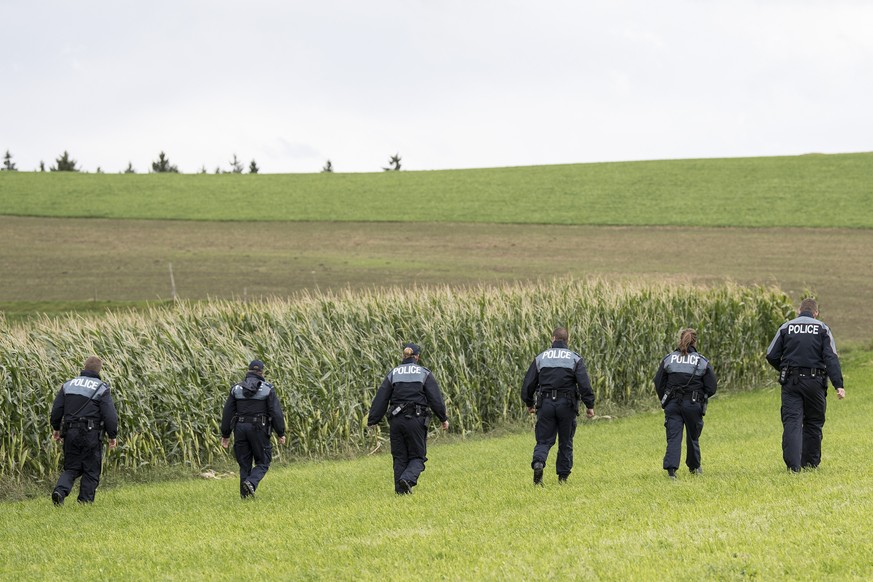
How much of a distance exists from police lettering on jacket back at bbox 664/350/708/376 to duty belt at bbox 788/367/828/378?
3.65 ft

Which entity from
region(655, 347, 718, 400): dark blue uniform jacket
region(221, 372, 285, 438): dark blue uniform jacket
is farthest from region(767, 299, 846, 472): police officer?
region(221, 372, 285, 438): dark blue uniform jacket

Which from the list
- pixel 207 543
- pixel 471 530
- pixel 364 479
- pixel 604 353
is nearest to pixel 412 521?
pixel 471 530

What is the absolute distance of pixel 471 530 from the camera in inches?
453

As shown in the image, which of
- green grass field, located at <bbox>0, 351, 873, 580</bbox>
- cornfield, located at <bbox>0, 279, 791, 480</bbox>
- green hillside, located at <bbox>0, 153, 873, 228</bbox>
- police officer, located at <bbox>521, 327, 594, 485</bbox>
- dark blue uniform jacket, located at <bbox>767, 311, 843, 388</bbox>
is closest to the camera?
green grass field, located at <bbox>0, 351, 873, 580</bbox>

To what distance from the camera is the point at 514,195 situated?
244ft

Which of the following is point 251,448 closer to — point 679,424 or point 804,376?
point 679,424

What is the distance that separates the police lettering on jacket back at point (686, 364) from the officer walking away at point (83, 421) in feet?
25.3

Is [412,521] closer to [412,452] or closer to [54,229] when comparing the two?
[412,452]

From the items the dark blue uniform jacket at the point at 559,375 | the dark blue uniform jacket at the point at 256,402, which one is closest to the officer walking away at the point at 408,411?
the dark blue uniform jacket at the point at 559,375

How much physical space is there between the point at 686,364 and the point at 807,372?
1527 mm

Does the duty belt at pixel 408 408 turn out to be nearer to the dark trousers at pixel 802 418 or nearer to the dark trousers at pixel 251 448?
the dark trousers at pixel 251 448

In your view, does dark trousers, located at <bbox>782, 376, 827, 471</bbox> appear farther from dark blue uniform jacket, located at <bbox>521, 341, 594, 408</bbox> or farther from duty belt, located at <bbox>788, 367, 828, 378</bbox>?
dark blue uniform jacket, located at <bbox>521, 341, 594, 408</bbox>

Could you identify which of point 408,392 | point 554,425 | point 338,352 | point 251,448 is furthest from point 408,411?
point 338,352

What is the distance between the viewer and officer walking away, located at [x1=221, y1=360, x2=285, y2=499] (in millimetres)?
15133
